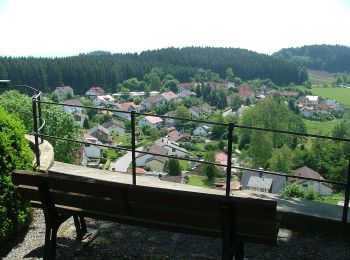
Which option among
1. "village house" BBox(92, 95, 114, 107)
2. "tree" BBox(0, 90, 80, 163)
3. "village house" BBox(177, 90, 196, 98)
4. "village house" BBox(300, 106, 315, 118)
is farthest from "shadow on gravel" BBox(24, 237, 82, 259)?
"village house" BBox(177, 90, 196, 98)

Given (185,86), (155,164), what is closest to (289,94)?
(185,86)

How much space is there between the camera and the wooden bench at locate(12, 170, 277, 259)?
3.42m

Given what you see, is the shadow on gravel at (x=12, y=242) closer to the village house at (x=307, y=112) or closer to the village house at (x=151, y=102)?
the village house at (x=151, y=102)

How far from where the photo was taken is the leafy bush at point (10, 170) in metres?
4.40

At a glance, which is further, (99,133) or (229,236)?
(99,133)

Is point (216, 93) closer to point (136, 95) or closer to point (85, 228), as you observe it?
point (136, 95)

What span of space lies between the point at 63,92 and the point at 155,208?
10337cm

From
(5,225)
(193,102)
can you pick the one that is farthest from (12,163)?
(193,102)

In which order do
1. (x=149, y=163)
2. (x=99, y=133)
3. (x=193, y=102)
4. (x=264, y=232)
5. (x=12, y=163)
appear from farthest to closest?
(x=193, y=102)
(x=99, y=133)
(x=149, y=163)
(x=12, y=163)
(x=264, y=232)

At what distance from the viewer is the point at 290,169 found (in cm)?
5047

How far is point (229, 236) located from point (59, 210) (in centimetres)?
Result: 165

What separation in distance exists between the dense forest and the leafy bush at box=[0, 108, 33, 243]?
86.0 metres

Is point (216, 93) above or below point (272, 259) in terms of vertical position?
below

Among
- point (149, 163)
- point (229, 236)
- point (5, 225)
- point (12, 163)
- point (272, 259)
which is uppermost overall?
point (12, 163)
